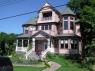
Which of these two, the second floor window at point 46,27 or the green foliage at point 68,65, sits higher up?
the second floor window at point 46,27

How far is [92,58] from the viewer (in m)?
40.8

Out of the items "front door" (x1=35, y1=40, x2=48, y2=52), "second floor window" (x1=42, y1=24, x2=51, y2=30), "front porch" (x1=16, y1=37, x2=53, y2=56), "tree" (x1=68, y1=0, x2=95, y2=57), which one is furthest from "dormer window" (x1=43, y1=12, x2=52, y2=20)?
"tree" (x1=68, y1=0, x2=95, y2=57)

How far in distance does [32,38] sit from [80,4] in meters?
13.7

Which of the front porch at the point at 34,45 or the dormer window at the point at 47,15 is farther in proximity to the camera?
the dormer window at the point at 47,15

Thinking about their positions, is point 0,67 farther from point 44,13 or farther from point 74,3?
point 44,13

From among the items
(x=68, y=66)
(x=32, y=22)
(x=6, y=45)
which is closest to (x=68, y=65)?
(x=68, y=66)

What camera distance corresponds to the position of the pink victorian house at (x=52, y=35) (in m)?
48.3

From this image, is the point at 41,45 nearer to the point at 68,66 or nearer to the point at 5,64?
the point at 68,66

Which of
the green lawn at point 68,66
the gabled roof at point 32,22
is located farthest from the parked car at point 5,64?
the gabled roof at point 32,22

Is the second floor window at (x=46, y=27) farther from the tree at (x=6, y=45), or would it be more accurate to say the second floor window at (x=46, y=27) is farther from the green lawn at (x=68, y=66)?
the tree at (x=6, y=45)

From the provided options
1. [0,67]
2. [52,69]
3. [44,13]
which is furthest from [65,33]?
[0,67]

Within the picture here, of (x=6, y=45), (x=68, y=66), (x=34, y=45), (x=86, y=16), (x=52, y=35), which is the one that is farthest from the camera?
(x=6, y=45)

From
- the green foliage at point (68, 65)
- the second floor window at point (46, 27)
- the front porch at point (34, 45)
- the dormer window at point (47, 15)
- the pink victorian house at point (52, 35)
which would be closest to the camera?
the green foliage at point (68, 65)

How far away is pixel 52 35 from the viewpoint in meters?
49.8
